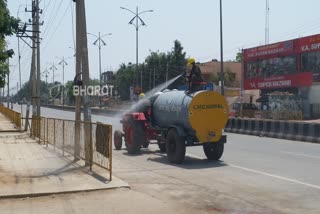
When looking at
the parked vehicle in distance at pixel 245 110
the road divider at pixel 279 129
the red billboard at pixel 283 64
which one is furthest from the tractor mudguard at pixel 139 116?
the red billboard at pixel 283 64

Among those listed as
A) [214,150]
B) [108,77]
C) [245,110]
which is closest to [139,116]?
→ [214,150]

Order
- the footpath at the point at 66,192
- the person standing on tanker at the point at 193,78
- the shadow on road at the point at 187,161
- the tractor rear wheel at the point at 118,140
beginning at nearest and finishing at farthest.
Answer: the footpath at the point at 66,192 → the shadow on road at the point at 187,161 → the person standing on tanker at the point at 193,78 → the tractor rear wheel at the point at 118,140

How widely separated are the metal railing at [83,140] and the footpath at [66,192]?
37 cm

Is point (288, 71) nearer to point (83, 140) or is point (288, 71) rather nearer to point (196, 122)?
point (196, 122)

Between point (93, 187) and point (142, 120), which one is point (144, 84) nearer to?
point (142, 120)

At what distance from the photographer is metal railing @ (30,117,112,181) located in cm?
1134

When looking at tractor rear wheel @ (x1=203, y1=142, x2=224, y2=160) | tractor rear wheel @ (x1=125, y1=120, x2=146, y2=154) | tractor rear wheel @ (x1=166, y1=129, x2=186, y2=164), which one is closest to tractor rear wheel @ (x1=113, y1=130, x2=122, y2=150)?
tractor rear wheel @ (x1=125, y1=120, x2=146, y2=154)

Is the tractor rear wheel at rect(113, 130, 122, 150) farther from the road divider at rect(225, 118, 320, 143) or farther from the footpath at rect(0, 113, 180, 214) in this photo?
the road divider at rect(225, 118, 320, 143)

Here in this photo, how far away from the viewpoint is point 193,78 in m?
14.8

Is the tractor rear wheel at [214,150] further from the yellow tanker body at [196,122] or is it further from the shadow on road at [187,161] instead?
the shadow on road at [187,161]

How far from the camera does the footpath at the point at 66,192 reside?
8266 mm

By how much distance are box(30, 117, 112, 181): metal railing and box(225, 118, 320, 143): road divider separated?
11.5 meters

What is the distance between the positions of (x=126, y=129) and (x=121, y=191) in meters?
7.84

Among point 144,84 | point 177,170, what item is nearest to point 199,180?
point 177,170
